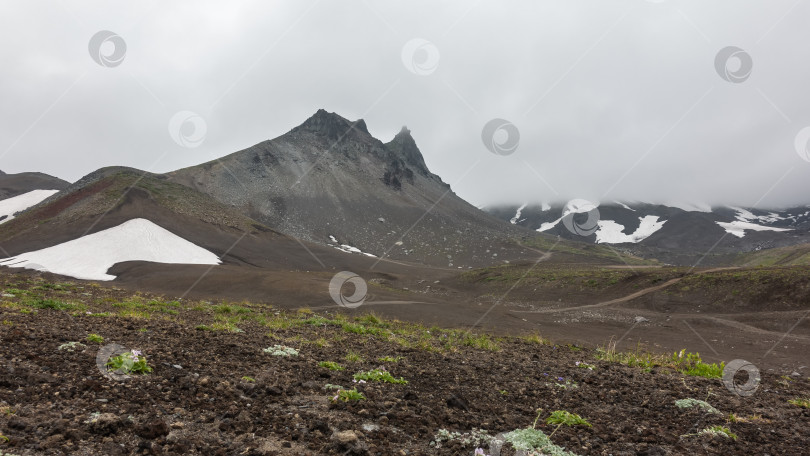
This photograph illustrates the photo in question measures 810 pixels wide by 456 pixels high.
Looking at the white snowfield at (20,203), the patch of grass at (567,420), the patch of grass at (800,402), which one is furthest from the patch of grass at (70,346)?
the white snowfield at (20,203)

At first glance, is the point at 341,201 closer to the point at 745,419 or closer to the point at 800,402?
the point at 800,402

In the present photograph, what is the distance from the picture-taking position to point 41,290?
22.7 meters

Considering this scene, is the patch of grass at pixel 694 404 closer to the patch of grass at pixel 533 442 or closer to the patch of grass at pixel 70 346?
the patch of grass at pixel 533 442

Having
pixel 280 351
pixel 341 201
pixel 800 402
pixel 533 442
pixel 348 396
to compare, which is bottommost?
pixel 348 396

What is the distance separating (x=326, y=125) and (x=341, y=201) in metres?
64.6

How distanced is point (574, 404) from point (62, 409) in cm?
772

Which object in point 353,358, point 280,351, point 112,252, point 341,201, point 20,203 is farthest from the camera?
point 341,201

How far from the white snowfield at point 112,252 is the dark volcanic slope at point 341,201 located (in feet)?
185

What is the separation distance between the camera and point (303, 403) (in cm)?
623

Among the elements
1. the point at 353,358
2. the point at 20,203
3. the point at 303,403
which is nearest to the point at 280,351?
the point at 353,358

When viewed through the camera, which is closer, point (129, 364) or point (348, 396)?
point (129, 364)

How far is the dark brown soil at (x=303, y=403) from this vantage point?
4547 millimetres

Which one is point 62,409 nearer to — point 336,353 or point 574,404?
point 336,353

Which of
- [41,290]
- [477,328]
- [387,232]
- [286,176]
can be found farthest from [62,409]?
[286,176]
